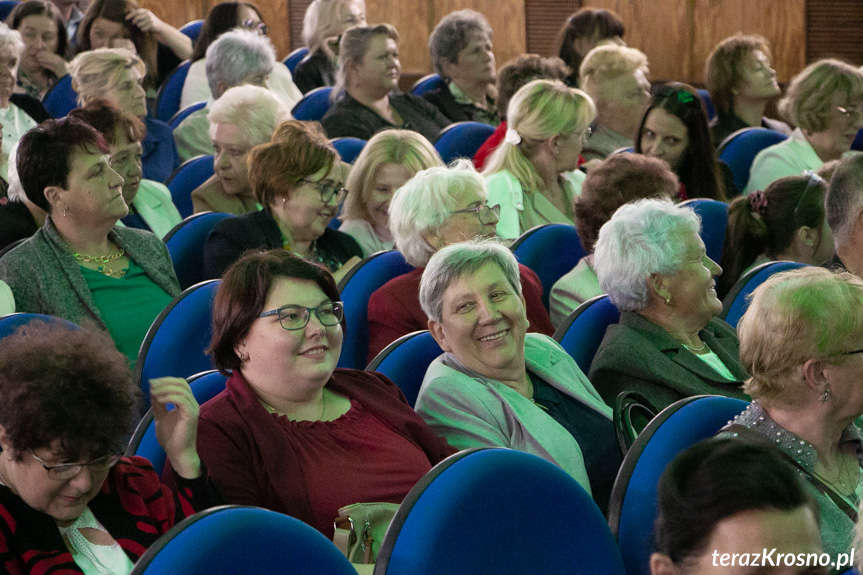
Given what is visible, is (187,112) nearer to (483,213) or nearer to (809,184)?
(483,213)

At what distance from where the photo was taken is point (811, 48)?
7.35m

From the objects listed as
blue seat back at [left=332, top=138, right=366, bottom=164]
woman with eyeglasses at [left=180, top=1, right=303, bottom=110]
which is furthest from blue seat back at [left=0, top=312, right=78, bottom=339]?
woman with eyeglasses at [left=180, top=1, right=303, bottom=110]

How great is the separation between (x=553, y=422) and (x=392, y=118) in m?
3.44

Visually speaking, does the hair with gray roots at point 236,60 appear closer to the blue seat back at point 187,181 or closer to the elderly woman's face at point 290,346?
the blue seat back at point 187,181

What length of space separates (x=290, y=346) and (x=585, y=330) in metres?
0.93

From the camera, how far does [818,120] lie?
468 centimetres

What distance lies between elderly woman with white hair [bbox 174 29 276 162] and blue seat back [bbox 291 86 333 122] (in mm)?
528

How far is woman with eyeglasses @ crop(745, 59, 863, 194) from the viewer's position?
462 centimetres

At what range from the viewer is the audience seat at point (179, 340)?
2547 mm

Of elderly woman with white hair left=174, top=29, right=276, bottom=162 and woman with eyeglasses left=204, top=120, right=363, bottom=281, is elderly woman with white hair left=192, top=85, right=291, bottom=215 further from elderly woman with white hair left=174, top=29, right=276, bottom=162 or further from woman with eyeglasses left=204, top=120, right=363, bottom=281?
elderly woman with white hair left=174, top=29, right=276, bottom=162

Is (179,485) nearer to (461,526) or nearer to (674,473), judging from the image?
(461,526)

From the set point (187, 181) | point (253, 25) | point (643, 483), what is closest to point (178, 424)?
point (643, 483)

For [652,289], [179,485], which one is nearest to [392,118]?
[652,289]

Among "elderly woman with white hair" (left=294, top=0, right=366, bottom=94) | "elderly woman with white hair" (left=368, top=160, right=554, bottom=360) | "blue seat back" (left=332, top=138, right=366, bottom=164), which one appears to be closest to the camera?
"elderly woman with white hair" (left=368, top=160, right=554, bottom=360)
